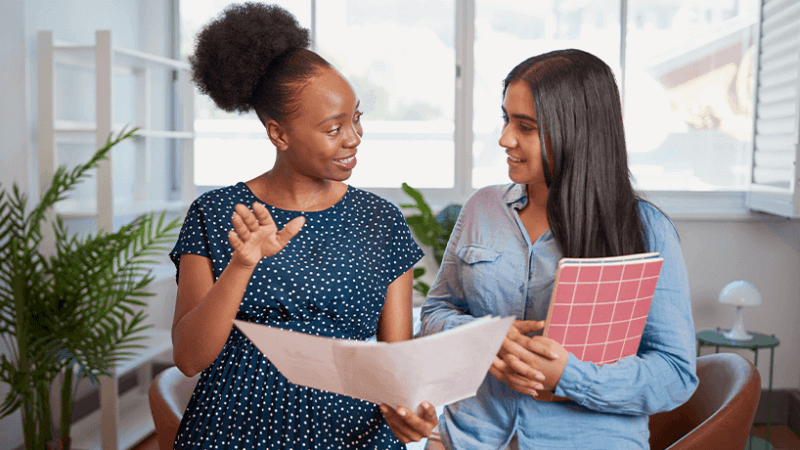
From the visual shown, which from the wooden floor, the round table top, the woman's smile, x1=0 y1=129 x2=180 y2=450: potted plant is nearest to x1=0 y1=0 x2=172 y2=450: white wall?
x1=0 y1=129 x2=180 y2=450: potted plant

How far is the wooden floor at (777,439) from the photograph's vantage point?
123 inches

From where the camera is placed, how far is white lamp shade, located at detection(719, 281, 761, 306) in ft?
9.75

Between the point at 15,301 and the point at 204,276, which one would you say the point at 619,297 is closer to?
the point at 204,276

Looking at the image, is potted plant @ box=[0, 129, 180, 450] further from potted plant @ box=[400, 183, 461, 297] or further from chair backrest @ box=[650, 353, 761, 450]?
chair backrest @ box=[650, 353, 761, 450]

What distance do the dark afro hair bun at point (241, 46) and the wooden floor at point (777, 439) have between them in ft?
7.82

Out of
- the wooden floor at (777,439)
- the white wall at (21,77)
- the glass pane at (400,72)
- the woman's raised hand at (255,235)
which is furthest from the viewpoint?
the glass pane at (400,72)

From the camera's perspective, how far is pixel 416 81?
379cm

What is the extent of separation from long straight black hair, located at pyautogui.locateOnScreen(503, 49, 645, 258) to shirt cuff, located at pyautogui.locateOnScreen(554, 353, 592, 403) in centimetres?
20

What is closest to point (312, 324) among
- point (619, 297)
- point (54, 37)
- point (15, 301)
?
point (619, 297)

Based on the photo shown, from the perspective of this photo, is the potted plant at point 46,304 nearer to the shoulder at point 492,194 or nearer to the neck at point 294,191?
the neck at point 294,191

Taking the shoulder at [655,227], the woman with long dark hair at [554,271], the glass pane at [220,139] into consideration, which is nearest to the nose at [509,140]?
the woman with long dark hair at [554,271]

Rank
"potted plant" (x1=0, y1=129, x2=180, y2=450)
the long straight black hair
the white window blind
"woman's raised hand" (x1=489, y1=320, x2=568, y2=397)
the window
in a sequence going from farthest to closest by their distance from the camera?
the window
the white window blind
"potted plant" (x1=0, y1=129, x2=180, y2=450)
the long straight black hair
"woman's raised hand" (x1=489, y1=320, x2=568, y2=397)

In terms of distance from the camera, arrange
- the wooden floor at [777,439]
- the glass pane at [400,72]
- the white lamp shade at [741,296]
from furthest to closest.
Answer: the glass pane at [400,72], the wooden floor at [777,439], the white lamp shade at [741,296]

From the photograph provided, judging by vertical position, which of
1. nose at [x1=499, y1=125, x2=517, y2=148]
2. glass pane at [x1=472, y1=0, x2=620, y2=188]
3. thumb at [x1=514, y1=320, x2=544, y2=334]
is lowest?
thumb at [x1=514, y1=320, x2=544, y2=334]
